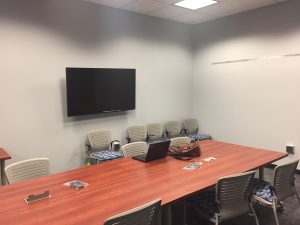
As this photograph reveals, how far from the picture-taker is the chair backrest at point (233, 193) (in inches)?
85.6

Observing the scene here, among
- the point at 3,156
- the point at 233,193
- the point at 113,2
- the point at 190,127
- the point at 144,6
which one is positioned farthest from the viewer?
the point at 190,127

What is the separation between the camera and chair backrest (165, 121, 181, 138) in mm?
5547

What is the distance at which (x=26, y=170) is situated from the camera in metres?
2.63

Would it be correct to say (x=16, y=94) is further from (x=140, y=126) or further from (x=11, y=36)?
(x=140, y=126)

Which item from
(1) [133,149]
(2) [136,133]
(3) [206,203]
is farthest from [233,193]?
(2) [136,133]

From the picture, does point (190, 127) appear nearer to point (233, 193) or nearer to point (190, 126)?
point (190, 126)

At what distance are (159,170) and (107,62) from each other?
2.72 metres

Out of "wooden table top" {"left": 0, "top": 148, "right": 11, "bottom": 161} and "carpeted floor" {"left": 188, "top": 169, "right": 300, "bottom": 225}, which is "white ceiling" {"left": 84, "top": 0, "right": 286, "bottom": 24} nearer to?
"wooden table top" {"left": 0, "top": 148, "right": 11, "bottom": 161}

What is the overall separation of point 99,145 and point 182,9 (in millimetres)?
2901

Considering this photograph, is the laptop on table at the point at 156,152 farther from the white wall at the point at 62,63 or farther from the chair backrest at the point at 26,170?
the white wall at the point at 62,63

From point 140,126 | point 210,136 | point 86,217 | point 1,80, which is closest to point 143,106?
point 140,126

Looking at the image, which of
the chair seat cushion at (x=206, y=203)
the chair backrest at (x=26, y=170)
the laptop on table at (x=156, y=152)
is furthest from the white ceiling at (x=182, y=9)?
the chair seat cushion at (x=206, y=203)

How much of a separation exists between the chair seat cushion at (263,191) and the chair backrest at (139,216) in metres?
1.38

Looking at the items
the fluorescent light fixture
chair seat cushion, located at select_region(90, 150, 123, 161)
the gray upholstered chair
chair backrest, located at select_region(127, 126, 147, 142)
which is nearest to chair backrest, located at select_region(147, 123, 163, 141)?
chair backrest, located at select_region(127, 126, 147, 142)
